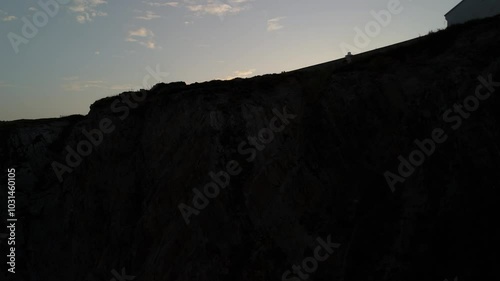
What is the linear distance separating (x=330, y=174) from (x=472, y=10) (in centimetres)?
2014

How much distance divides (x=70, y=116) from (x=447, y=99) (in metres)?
30.5

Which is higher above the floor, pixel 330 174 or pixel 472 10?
pixel 472 10

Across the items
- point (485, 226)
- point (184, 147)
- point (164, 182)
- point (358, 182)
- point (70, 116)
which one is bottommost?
point (485, 226)

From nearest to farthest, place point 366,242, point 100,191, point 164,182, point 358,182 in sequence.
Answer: point 366,242 → point 358,182 → point 164,182 → point 100,191

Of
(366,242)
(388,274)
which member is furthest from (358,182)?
(388,274)

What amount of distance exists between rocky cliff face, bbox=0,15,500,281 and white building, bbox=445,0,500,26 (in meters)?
9.49

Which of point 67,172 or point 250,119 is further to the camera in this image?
point 67,172

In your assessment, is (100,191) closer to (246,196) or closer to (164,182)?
(164,182)

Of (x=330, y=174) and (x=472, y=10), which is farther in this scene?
(x=472, y=10)

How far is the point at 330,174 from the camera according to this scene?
17281 millimetres

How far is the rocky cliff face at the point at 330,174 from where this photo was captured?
48.6 ft

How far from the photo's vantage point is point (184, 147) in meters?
19.2

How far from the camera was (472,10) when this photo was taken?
92.8 feet

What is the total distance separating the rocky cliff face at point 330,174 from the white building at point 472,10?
31.1ft
